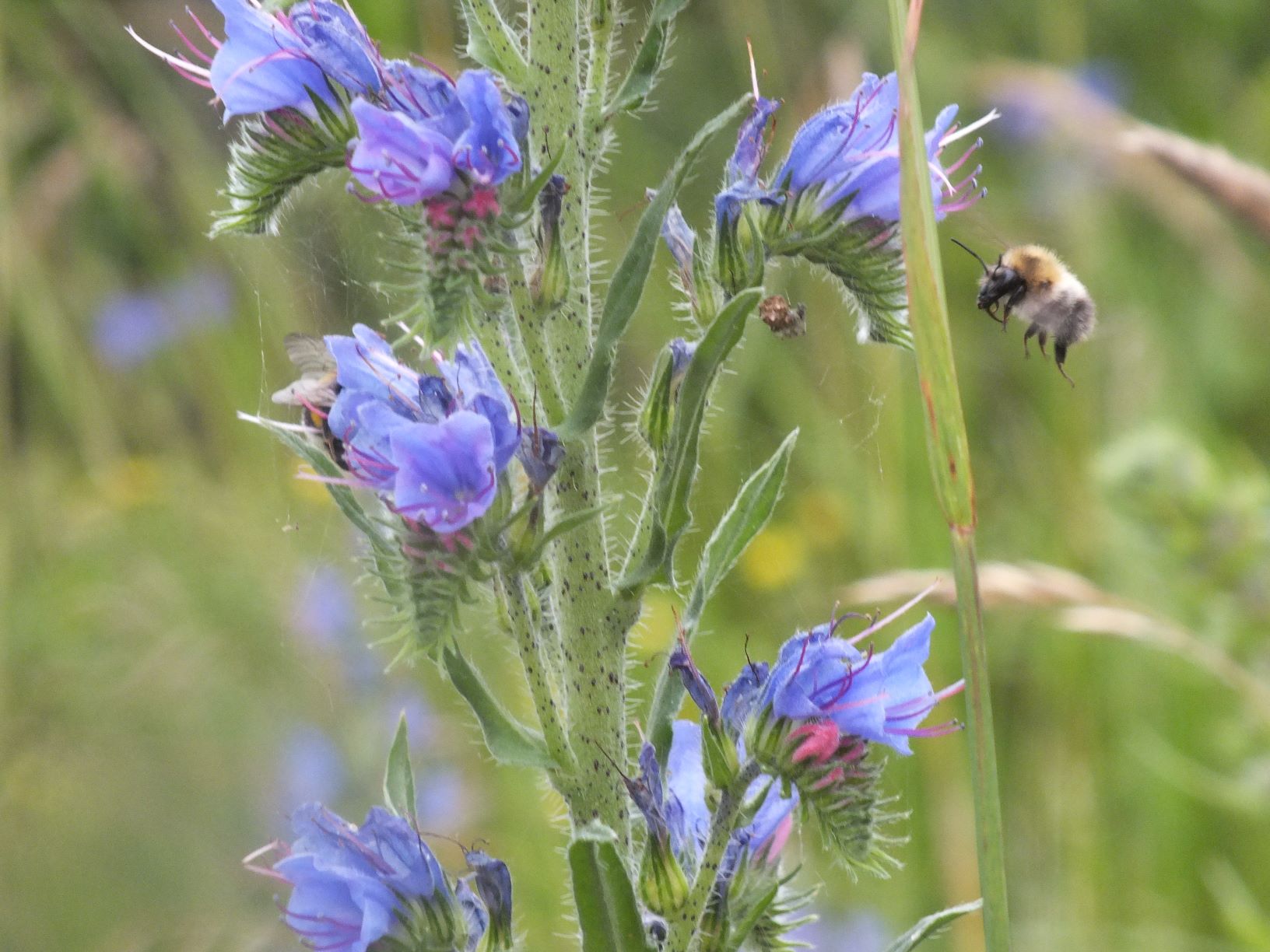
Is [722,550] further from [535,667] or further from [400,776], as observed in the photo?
[400,776]

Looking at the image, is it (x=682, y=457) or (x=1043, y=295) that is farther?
(x=1043, y=295)

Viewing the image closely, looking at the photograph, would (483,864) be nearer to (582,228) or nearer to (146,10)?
(582,228)

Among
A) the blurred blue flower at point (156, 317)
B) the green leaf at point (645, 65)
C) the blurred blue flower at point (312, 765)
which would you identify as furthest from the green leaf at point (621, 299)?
the blurred blue flower at point (156, 317)

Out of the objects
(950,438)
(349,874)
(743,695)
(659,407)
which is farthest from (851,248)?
(349,874)

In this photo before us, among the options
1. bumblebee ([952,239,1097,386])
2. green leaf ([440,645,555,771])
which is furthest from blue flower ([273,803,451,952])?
bumblebee ([952,239,1097,386])

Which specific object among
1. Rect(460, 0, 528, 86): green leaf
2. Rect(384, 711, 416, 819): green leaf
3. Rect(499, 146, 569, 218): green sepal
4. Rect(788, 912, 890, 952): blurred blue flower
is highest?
Rect(460, 0, 528, 86): green leaf

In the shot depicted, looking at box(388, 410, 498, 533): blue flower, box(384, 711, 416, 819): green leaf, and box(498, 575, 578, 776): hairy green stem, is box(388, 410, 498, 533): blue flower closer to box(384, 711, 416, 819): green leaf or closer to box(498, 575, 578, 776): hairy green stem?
box(498, 575, 578, 776): hairy green stem

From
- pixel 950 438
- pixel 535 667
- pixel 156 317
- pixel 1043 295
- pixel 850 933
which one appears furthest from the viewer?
pixel 156 317
